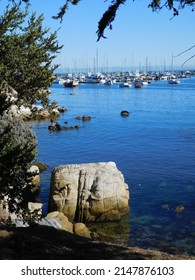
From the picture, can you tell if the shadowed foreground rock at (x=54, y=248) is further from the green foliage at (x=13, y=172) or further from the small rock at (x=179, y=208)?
the small rock at (x=179, y=208)

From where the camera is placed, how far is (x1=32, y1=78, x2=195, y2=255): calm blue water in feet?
68.1

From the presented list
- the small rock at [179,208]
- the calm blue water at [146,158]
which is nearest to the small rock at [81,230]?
the calm blue water at [146,158]

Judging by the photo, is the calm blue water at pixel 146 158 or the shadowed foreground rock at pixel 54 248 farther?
the calm blue water at pixel 146 158

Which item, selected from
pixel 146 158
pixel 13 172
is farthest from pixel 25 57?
pixel 146 158

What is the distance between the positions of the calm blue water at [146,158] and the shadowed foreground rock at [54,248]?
17.5 feet

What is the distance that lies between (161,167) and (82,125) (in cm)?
3045

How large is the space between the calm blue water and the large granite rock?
1205mm

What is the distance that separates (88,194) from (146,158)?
1658 centimetres

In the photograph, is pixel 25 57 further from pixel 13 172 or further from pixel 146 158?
pixel 146 158

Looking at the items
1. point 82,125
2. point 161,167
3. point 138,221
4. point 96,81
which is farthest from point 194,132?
point 96,81

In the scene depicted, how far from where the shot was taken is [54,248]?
12.4m

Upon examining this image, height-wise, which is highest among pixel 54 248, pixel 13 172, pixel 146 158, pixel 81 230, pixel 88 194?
pixel 13 172

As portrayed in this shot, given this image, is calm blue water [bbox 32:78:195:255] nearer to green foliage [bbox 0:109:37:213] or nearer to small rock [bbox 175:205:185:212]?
small rock [bbox 175:205:185:212]

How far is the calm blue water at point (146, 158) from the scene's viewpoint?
817 inches
